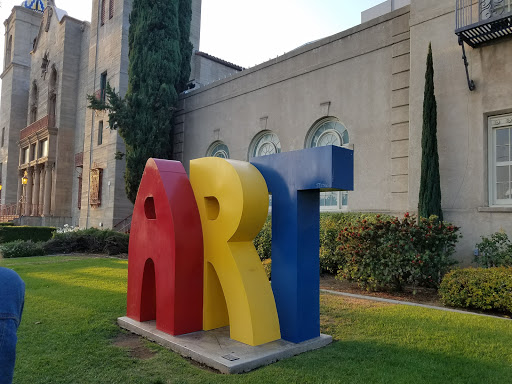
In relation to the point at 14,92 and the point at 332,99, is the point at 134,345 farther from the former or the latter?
the point at 14,92

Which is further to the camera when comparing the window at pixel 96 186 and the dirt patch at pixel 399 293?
the window at pixel 96 186

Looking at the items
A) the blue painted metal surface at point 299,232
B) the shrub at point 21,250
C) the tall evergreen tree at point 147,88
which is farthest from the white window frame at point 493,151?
the shrub at point 21,250

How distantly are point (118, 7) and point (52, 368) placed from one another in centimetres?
2392

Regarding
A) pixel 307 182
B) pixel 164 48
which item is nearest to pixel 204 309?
pixel 307 182

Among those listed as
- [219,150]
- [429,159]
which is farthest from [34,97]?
[429,159]

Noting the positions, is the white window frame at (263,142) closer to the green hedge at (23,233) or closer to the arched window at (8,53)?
the green hedge at (23,233)

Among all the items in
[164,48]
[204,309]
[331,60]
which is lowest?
[204,309]

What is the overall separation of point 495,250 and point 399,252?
2.28m

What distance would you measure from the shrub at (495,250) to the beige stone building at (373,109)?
398 millimetres

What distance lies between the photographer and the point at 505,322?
20.0ft

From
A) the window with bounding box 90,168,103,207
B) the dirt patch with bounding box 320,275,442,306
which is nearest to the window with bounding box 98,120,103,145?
the window with bounding box 90,168,103,207

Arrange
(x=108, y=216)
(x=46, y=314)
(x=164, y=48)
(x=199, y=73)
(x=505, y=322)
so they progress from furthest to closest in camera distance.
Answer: (x=199, y=73) < (x=108, y=216) < (x=164, y=48) < (x=46, y=314) < (x=505, y=322)

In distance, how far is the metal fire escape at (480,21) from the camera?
8977mm

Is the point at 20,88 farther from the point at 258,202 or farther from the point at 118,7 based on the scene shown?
the point at 258,202
